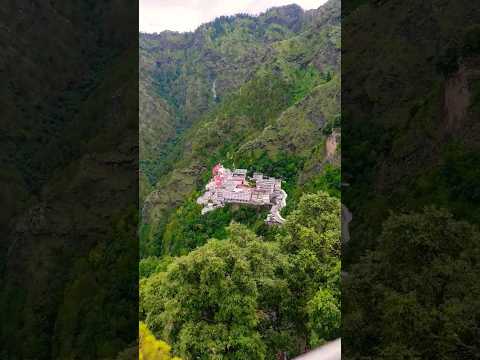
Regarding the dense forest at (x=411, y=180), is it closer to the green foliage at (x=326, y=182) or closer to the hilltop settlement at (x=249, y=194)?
the green foliage at (x=326, y=182)

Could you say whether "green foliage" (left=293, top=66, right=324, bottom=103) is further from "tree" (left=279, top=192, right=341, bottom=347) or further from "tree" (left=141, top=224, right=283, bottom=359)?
"tree" (left=141, top=224, right=283, bottom=359)

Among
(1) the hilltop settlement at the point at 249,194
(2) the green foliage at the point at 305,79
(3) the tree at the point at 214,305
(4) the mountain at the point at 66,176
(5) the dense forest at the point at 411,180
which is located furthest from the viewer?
(2) the green foliage at the point at 305,79

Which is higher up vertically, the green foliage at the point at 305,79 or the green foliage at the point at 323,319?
the green foliage at the point at 305,79

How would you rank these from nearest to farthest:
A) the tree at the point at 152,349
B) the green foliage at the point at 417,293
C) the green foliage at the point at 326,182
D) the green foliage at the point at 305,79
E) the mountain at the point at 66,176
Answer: the green foliage at the point at 417,293
the tree at the point at 152,349
the green foliage at the point at 326,182
the mountain at the point at 66,176
the green foliage at the point at 305,79

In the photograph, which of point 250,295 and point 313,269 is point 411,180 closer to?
point 313,269

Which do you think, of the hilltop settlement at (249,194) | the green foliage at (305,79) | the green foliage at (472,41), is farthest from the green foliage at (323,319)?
the green foliage at (305,79)

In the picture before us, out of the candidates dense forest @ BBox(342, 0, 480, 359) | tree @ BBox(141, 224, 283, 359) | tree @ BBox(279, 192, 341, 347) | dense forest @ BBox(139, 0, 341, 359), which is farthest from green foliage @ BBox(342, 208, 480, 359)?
tree @ BBox(141, 224, 283, 359)
